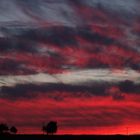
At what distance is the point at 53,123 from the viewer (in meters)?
120
